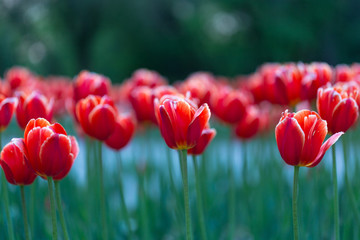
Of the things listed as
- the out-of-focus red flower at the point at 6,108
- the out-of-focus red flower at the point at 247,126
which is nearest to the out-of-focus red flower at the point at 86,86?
the out-of-focus red flower at the point at 6,108

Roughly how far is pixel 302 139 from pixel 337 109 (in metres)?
0.24

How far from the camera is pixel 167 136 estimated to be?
4.04 ft

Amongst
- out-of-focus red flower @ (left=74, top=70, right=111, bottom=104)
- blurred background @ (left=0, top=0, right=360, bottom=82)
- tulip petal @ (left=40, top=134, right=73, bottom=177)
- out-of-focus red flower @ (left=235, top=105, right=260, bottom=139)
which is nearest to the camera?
tulip petal @ (left=40, top=134, right=73, bottom=177)

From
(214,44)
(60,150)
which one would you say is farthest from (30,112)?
(214,44)

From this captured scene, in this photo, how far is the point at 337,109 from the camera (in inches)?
53.1

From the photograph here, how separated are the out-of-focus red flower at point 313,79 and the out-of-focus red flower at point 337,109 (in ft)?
1.05

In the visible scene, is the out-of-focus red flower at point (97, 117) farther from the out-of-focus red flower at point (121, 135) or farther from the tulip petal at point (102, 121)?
the out-of-focus red flower at point (121, 135)

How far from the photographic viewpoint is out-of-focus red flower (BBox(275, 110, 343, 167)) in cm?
117

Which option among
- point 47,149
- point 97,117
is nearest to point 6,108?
point 97,117

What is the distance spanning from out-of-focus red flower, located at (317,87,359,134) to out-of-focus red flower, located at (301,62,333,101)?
1.05 feet

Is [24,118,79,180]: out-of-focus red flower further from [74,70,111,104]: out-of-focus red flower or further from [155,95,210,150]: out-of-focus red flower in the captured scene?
[74,70,111,104]: out-of-focus red flower

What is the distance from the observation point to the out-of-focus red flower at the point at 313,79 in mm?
1709

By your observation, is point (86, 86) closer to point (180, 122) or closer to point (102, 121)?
point (102, 121)

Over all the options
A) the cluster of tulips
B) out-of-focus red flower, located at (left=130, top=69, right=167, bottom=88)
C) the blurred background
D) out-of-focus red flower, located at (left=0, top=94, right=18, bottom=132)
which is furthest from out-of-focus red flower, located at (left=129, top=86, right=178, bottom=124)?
the blurred background
